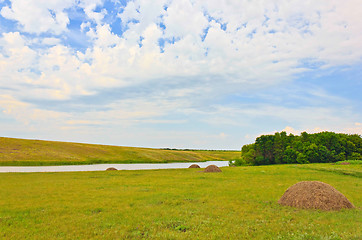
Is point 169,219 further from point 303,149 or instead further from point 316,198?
point 303,149

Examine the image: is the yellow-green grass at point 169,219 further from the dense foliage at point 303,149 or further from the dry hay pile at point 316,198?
the dense foliage at point 303,149

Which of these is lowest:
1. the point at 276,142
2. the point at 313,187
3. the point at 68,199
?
the point at 68,199

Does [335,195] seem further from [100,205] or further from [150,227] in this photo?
[100,205]

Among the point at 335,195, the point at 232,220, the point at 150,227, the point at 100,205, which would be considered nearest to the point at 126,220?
the point at 150,227

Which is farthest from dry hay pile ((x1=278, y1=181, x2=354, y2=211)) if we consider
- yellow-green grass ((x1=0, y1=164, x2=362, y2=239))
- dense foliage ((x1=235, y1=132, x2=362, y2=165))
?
dense foliage ((x1=235, y1=132, x2=362, y2=165))

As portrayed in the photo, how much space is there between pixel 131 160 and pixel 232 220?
328ft

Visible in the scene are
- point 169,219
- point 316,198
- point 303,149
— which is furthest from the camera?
point 303,149

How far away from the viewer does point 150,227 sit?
14078 mm

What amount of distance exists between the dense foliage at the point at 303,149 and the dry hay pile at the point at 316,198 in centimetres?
7643

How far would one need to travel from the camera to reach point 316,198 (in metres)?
19.0

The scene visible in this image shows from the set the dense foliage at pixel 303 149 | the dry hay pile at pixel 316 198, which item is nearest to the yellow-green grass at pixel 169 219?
the dry hay pile at pixel 316 198

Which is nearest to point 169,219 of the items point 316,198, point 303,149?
point 316,198

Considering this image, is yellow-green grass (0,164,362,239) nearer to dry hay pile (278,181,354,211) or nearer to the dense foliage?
dry hay pile (278,181,354,211)

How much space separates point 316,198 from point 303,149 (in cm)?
7981
